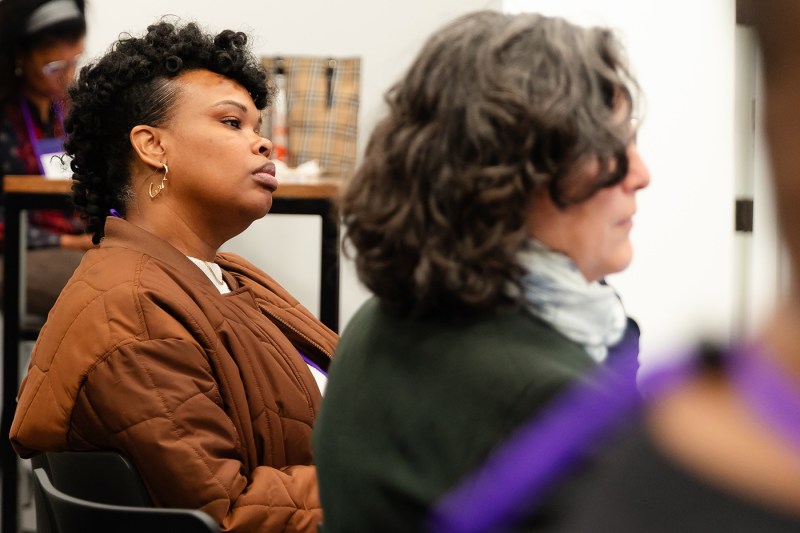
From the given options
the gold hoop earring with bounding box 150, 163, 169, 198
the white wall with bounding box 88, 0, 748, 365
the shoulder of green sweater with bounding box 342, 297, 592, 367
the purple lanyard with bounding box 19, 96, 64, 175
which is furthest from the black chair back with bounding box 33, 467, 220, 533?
the purple lanyard with bounding box 19, 96, 64, 175

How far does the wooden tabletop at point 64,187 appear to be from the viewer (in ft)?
8.77

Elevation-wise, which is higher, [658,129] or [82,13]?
[82,13]

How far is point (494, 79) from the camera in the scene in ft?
2.81

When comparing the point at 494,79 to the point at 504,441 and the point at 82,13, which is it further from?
the point at 82,13

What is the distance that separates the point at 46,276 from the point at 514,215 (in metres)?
2.41

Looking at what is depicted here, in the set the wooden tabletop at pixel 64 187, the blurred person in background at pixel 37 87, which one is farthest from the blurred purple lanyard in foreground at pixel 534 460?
the blurred person in background at pixel 37 87

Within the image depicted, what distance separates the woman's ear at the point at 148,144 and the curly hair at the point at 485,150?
1.01m

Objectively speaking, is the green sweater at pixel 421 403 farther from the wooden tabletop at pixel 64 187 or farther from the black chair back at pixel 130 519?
the wooden tabletop at pixel 64 187

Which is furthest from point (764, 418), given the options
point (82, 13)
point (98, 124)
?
point (82, 13)

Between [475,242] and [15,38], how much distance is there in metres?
2.76

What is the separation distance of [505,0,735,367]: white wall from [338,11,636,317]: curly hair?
1519 mm

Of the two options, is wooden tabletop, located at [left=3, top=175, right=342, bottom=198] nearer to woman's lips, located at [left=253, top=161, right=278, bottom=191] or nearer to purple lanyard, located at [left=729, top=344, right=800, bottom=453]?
woman's lips, located at [left=253, top=161, right=278, bottom=191]

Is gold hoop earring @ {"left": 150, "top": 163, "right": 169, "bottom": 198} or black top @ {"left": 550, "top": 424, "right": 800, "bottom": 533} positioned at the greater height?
gold hoop earring @ {"left": 150, "top": 163, "right": 169, "bottom": 198}

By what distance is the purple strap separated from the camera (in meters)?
0.74
